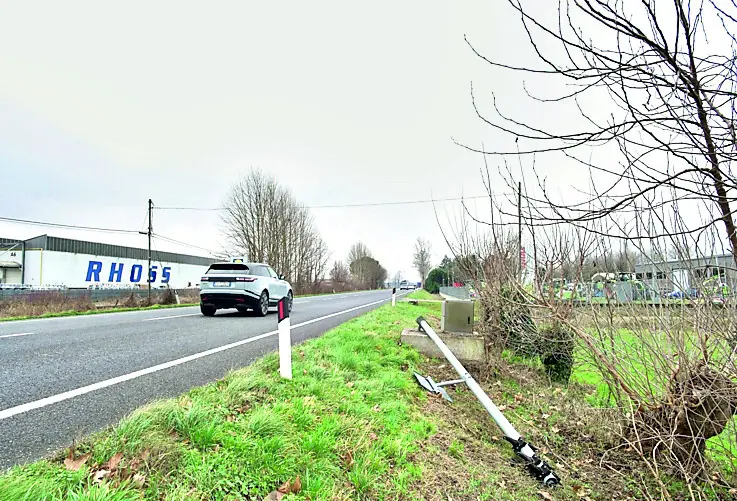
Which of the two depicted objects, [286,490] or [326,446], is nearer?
[286,490]

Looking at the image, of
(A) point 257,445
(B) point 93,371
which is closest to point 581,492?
(A) point 257,445

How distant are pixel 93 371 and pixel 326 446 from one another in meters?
3.25

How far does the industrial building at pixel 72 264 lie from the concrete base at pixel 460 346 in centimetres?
3321

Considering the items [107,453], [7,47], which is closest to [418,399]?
[107,453]

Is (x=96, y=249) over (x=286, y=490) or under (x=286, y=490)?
over

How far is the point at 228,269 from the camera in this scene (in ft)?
36.7

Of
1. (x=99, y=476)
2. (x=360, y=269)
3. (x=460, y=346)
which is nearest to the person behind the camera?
(x=99, y=476)

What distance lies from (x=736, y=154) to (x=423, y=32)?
7.07ft

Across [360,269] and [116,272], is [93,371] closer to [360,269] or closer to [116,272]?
[116,272]

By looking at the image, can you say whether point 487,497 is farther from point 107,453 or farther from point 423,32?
point 423,32

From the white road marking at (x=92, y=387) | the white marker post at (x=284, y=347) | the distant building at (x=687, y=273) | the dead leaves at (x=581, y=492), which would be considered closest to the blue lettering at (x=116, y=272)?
the white road marking at (x=92, y=387)

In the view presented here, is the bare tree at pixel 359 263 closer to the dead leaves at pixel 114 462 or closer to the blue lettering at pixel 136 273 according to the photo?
the blue lettering at pixel 136 273

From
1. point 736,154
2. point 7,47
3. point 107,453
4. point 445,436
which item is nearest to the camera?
point 736,154

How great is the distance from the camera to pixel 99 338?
6.41 meters
